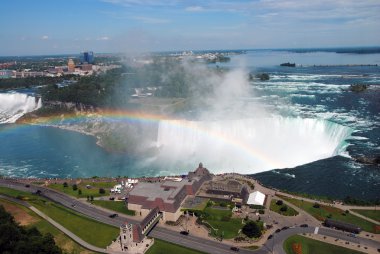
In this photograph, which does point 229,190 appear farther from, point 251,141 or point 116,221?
point 251,141

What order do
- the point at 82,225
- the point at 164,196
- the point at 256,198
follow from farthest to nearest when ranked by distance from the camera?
the point at 256,198 → the point at 164,196 → the point at 82,225

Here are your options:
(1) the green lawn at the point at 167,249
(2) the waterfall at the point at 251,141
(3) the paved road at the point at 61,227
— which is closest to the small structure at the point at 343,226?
(1) the green lawn at the point at 167,249

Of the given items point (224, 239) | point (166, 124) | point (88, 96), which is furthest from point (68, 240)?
point (88, 96)

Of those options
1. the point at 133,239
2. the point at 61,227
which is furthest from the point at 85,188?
the point at 133,239

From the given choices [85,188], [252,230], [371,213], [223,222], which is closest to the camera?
[252,230]

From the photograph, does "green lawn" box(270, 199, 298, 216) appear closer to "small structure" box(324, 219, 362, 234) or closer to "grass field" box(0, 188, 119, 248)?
"small structure" box(324, 219, 362, 234)

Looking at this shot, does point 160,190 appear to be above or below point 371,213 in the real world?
above

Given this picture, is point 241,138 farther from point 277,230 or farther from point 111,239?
point 111,239

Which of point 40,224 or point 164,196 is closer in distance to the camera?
point 40,224

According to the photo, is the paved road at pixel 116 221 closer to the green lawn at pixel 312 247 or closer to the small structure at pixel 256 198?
the green lawn at pixel 312 247
